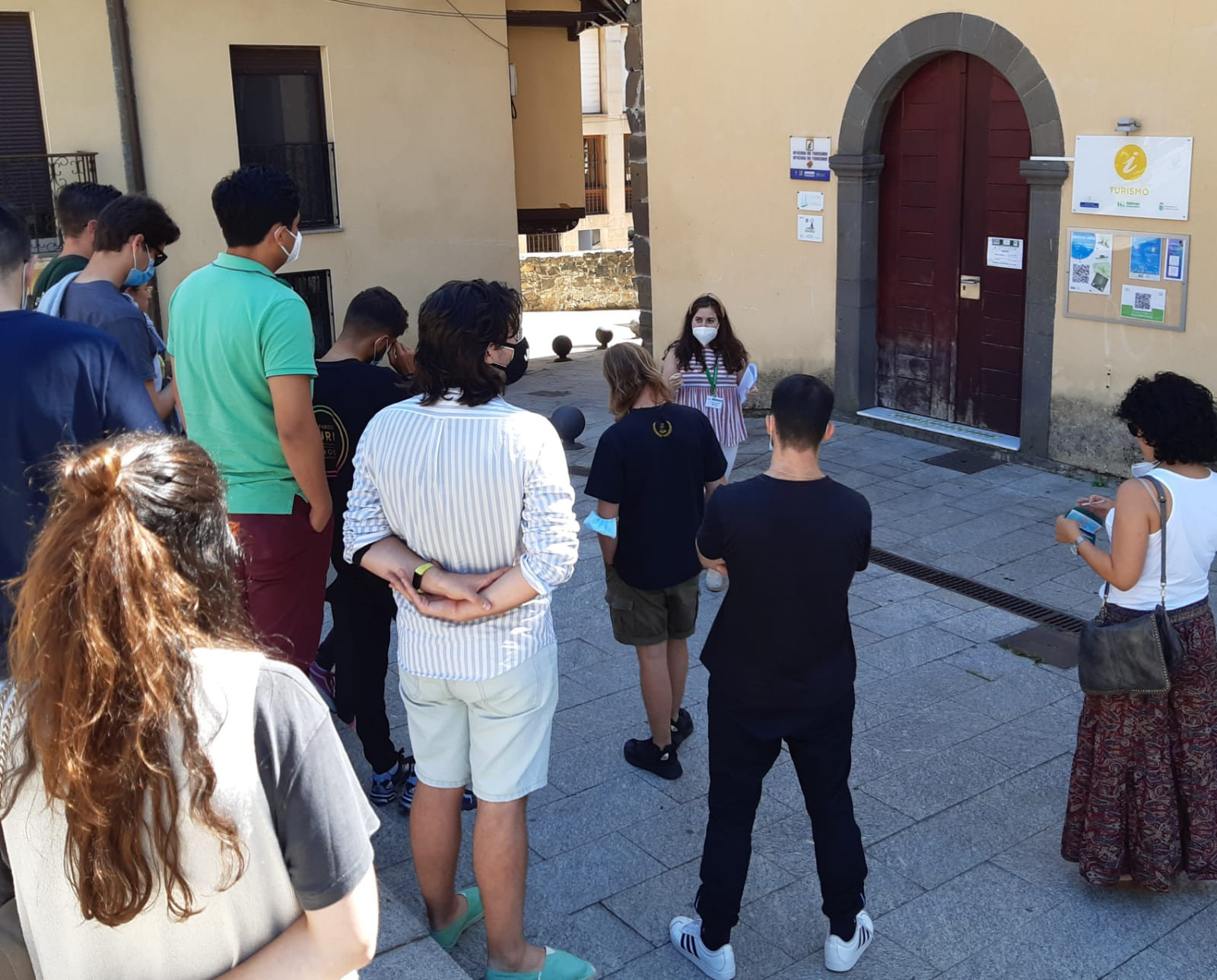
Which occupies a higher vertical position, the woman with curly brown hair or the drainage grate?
the woman with curly brown hair

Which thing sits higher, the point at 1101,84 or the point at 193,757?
the point at 1101,84

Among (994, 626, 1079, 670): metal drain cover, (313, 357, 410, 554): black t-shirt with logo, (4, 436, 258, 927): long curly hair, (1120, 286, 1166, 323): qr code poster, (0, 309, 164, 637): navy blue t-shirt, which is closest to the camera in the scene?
Result: (4, 436, 258, 927): long curly hair

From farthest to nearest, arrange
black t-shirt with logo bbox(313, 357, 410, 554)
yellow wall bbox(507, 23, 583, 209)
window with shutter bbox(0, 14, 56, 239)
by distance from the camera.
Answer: yellow wall bbox(507, 23, 583, 209)
window with shutter bbox(0, 14, 56, 239)
black t-shirt with logo bbox(313, 357, 410, 554)

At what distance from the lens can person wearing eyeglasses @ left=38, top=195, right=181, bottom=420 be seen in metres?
4.38

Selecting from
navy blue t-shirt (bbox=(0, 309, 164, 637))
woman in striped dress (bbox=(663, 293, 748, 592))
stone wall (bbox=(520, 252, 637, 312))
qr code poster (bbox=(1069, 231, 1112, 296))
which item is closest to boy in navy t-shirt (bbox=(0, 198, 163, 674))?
navy blue t-shirt (bbox=(0, 309, 164, 637))

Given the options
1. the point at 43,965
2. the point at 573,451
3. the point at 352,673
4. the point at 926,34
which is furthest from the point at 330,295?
the point at 43,965

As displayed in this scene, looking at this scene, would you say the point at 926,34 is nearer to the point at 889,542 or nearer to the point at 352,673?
the point at 889,542

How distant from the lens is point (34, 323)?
2.94 m

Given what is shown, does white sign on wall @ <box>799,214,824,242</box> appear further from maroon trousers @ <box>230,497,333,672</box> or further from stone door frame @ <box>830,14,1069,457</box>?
maroon trousers @ <box>230,497,333,672</box>

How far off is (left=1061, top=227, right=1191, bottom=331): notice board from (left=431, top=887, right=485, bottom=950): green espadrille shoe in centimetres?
598

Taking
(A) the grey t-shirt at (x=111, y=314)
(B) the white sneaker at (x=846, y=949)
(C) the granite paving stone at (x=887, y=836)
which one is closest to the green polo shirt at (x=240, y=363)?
(A) the grey t-shirt at (x=111, y=314)

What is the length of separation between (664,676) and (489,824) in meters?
1.39

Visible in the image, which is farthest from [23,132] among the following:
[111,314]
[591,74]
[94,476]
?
[591,74]

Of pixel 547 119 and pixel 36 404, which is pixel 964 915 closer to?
pixel 36 404
